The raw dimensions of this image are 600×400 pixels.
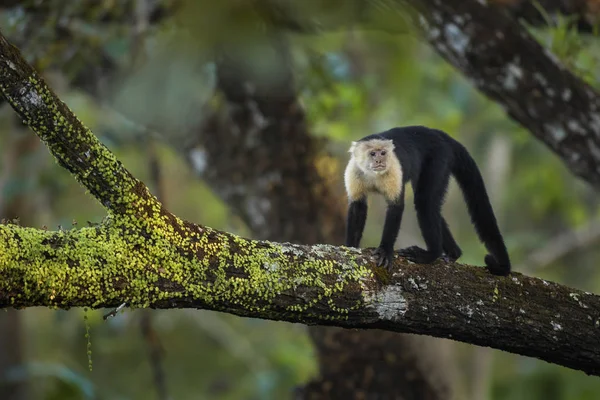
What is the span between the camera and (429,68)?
7582 mm

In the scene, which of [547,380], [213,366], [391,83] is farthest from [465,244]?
[391,83]

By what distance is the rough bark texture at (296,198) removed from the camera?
213 inches

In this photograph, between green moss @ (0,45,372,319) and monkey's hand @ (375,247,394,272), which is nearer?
green moss @ (0,45,372,319)

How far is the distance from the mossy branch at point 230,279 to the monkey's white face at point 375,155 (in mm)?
857

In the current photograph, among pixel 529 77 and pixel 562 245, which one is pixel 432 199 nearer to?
pixel 529 77

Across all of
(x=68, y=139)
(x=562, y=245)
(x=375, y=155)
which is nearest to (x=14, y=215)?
(x=375, y=155)

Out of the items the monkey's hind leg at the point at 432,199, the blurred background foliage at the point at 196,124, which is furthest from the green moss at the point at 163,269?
the monkey's hind leg at the point at 432,199

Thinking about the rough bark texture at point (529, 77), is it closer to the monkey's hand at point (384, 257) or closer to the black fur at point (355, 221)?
the black fur at point (355, 221)

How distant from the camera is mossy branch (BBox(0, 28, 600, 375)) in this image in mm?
2264

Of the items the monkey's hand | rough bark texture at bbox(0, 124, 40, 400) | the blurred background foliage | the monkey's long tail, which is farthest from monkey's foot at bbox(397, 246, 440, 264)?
rough bark texture at bbox(0, 124, 40, 400)

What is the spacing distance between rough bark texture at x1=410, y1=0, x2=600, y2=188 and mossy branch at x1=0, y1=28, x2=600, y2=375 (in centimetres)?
124

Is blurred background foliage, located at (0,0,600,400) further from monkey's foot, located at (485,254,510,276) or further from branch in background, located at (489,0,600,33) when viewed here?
monkey's foot, located at (485,254,510,276)

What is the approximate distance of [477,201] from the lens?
13.2 ft

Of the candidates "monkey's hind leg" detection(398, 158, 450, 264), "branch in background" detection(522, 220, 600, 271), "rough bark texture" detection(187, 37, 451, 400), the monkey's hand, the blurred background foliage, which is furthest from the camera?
"branch in background" detection(522, 220, 600, 271)
